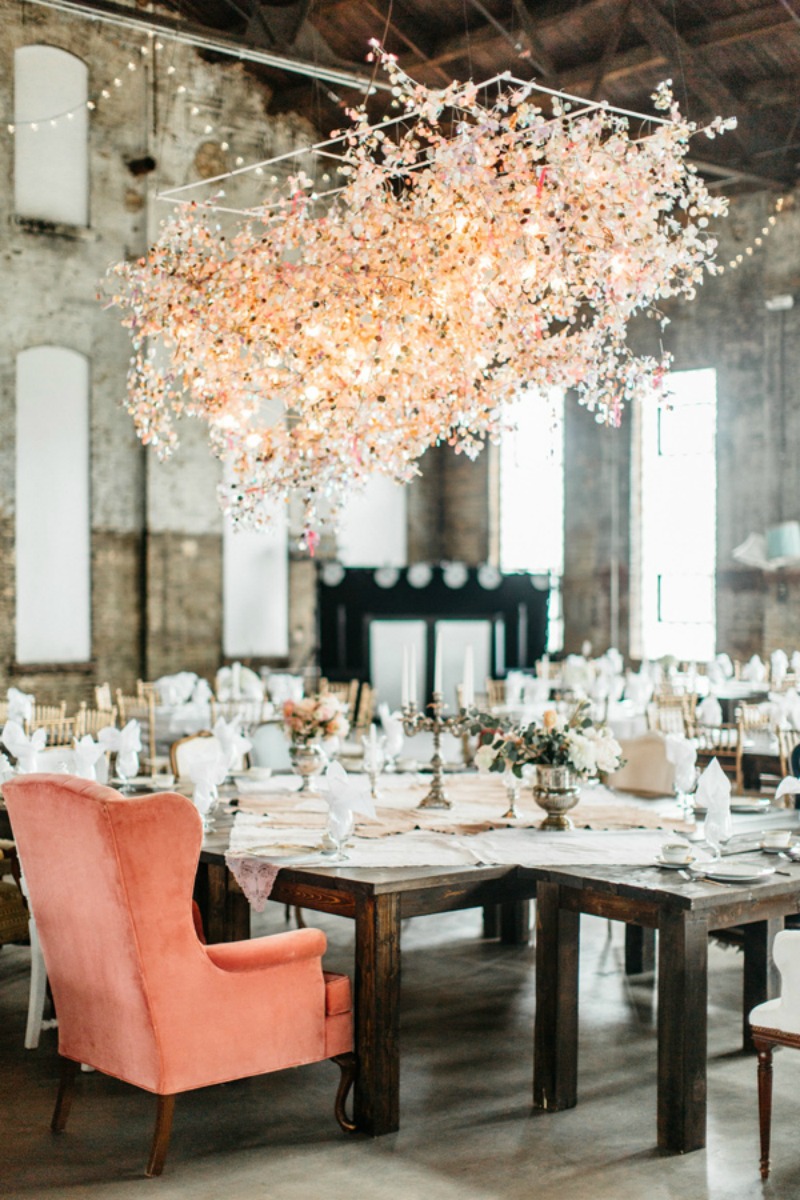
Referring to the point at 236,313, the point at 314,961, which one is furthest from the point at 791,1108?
the point at 236,313

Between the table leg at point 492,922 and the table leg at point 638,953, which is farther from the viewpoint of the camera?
the table leg at point 492,922

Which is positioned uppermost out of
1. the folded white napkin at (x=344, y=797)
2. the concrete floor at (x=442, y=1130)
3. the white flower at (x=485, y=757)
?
the white flower at (x=485, y=757)

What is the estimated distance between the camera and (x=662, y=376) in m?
5.85

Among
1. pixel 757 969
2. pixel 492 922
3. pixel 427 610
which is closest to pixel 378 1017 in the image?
pixel 757 969

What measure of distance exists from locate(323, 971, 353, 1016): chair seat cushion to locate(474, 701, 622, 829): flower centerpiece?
1.13 meters

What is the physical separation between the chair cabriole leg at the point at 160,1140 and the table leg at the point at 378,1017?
632 millimetres

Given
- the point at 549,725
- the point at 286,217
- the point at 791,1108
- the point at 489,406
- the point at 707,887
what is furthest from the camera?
the point at 489,406

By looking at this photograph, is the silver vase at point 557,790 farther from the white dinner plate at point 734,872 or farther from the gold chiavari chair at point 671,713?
the gold chiavari chair at point 671,713

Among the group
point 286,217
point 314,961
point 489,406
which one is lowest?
point 314,961

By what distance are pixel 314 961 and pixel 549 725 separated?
136 cm

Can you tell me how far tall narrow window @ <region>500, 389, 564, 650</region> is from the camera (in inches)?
640

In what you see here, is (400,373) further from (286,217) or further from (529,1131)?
(529,1131)

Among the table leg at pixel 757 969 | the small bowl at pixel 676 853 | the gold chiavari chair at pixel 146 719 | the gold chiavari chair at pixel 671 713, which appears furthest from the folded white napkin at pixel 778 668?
the small bowl at pixel 676 853

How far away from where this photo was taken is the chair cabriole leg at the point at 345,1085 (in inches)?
166
